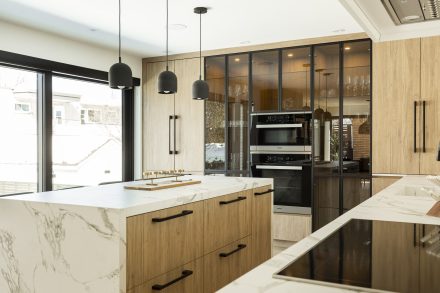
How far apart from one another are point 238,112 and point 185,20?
1.57 meters

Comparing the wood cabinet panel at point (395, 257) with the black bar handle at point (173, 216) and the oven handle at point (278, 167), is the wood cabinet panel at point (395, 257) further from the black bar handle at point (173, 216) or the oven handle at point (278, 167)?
the oven handle at point (278, 167)

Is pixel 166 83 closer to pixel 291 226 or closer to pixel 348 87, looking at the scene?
pixel 348 87

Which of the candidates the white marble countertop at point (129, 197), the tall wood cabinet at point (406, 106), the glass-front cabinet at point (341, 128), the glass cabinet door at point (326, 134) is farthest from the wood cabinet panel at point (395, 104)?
the white marble countertop at point (129, 197)

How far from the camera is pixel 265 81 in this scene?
536 cm

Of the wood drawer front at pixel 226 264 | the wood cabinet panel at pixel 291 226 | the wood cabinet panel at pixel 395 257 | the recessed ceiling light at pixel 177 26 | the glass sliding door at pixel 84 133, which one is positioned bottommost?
the wood cabinet panel at pixel 291 226

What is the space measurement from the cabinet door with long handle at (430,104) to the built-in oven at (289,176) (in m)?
1.26

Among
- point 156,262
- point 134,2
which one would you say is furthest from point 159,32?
point 156,262

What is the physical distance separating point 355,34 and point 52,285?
4.06m

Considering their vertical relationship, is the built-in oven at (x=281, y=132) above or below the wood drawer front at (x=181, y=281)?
above

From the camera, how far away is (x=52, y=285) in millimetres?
2096

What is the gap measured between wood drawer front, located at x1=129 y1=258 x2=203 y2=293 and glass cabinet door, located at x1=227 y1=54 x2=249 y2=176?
2.98 meters

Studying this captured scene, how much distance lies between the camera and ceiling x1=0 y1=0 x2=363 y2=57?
12.7 ft

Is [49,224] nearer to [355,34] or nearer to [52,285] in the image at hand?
[52,285]

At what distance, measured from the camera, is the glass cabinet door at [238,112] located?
5488 millimetres
